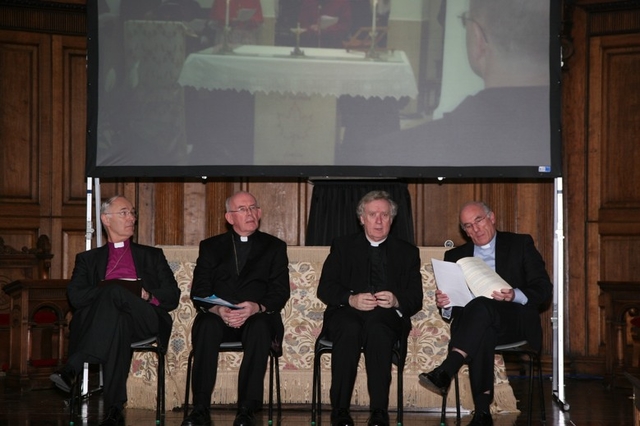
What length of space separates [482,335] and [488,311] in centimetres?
13

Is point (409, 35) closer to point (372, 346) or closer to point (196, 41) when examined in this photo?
point (196, 41)

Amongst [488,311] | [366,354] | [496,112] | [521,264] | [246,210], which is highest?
[496,112]

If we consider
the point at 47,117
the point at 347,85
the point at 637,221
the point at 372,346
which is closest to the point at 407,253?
the point at 372,346

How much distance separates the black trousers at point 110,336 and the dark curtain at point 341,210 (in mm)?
2455

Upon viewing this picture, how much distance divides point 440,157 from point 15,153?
12.3 feet

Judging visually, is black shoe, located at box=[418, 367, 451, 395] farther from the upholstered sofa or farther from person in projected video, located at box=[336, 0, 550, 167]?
person in projected video, located at box=[336, 0, 550, 167]

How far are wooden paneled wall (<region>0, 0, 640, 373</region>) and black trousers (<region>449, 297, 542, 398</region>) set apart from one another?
248cm

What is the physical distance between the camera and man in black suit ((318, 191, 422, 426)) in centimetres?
462

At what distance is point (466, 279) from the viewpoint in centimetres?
473

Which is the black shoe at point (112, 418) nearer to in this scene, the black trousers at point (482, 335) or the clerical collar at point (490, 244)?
the black trousers at point (482, 335)

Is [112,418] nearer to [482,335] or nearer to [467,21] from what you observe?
[482,335]

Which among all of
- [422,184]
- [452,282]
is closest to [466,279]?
[452,282]

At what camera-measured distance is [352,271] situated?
5094mm

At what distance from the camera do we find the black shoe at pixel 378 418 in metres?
4.46
